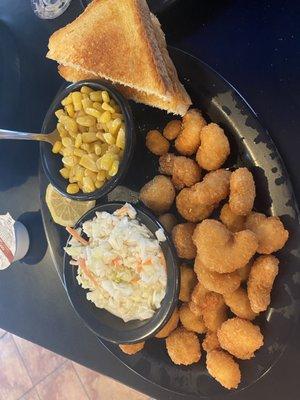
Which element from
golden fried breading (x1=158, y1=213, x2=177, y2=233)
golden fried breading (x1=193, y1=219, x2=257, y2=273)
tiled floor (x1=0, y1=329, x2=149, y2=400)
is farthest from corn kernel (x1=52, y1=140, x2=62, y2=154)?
tiled floor (x1=0, y1=329, x2=149, y2=400)

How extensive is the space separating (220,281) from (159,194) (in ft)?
1.27

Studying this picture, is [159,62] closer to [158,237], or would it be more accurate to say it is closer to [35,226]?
[158,237]

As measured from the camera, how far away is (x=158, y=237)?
5.35ft

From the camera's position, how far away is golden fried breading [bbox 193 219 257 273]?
4.85 feet

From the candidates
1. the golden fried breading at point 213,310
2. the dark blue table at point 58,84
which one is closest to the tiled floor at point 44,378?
the dark blue table at point 58,84

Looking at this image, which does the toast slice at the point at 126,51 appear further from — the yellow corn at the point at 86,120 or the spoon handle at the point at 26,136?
the spoon handle at the point at 26,136

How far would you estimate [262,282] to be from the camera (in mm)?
1518

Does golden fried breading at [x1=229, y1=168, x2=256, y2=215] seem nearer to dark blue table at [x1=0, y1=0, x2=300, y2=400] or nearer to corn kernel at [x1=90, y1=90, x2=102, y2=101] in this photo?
dark blue table at [x1=0, y1=0, x2=300, y2=400]

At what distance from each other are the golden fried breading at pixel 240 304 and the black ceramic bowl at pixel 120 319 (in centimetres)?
18

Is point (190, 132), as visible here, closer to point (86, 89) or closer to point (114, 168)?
point (114, 168)

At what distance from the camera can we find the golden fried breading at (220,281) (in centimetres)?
155

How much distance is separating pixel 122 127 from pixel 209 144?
317 mm

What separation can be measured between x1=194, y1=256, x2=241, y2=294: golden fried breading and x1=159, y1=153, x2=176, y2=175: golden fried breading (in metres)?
0.40

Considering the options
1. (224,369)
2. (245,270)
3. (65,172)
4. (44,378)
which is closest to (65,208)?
(65,172)
